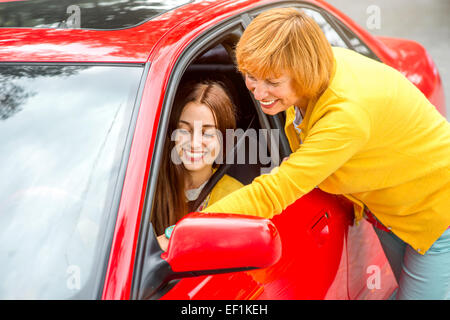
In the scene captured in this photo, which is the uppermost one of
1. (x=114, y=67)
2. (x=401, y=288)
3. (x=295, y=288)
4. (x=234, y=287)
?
(x=114, y=67)

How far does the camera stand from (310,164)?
1.57 metres

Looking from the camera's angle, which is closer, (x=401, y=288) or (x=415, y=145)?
(x=415, y=145)

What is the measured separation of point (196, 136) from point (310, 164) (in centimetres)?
51

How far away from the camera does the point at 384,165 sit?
1.77 meters

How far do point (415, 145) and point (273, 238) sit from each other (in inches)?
29.0

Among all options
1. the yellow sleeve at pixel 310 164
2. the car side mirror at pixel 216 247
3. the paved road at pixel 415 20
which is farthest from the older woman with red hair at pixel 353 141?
the paved road at pixel 415 20

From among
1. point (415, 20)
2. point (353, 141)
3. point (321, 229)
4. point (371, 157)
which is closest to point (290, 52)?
point (353, 141)

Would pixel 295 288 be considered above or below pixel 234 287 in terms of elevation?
below

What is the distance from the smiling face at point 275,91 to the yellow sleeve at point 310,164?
0.12 meters

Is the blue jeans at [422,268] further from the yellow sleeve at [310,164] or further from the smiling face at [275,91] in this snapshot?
the smiling face at [275,91]

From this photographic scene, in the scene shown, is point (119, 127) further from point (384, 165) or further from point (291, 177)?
point (384, 165)
